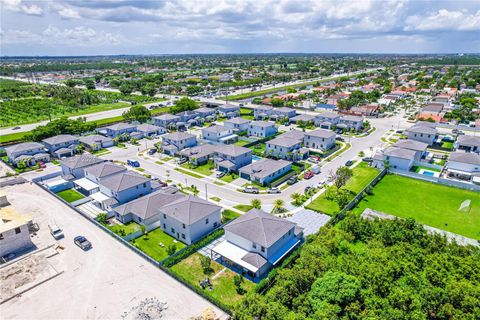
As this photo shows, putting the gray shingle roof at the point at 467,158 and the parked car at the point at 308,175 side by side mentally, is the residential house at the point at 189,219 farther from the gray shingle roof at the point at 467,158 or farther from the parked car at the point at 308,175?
the gray shingle roof at the point at 467,158

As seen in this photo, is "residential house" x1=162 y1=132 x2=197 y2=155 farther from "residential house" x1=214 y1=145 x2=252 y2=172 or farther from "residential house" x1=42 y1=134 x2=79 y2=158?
"residential house" x1=42 y1=134 x2=79 y2=158

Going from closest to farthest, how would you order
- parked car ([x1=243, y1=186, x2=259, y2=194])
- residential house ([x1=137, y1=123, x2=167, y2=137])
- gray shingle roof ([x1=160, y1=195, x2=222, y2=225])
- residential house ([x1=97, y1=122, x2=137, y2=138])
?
1. gray shingle roof ([x1=160, y1=195, x2=222, y2=225])
2. parked car ([x1=243, y1=186, x2=259, y2=194])
3. residential house ([x1=97, y1=122, x2=137, y2=138])
4. residential house ([x1=137, y1=123, x2=167, y2=137])

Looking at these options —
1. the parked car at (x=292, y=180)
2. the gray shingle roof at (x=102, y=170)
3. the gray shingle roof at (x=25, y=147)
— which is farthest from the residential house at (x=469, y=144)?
the gray shingle roof at (x=25, y=147)

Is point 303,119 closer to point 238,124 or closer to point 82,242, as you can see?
point 238,124

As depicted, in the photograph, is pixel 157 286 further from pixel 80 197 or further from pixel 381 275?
pixel 80 197

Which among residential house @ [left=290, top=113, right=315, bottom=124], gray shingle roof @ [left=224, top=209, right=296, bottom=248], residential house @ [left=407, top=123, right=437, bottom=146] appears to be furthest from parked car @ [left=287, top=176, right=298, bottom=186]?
residential house @ [left=290, top=113, right=315, bottom=124]

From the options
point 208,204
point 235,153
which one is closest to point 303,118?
point 235,153

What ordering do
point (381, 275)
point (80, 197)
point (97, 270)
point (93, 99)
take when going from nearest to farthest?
point (381, 275) → point (97, 270) → point (80, 197) → point (93, 99)
